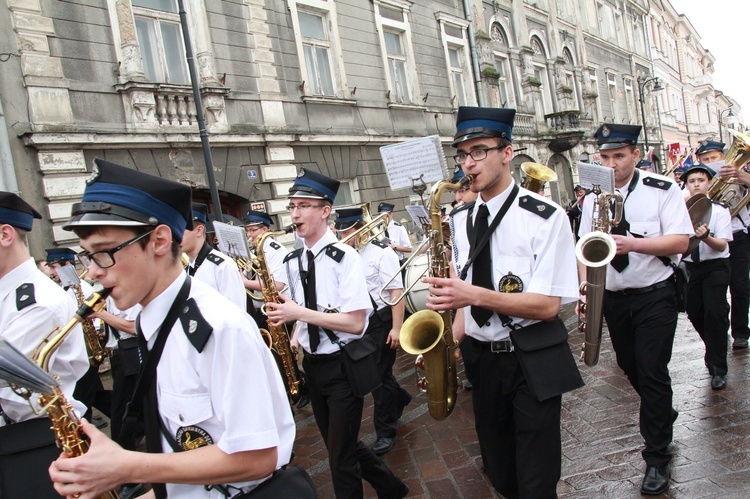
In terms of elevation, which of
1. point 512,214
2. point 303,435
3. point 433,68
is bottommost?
point 303,435

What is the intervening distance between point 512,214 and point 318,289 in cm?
153

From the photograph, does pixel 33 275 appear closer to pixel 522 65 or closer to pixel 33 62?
pixel 33 62

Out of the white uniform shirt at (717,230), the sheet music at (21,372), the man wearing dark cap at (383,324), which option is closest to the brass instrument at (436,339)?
the man wearing dark cap at (383,324)

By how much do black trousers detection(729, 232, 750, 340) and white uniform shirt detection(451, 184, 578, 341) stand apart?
4262 mm

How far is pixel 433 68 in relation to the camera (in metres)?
18.4

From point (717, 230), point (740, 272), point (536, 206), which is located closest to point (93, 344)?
point (536, 206)

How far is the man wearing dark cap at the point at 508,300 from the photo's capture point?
105 inches

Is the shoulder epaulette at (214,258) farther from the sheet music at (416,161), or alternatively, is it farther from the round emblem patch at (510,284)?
the round emblem patch at (510,284)

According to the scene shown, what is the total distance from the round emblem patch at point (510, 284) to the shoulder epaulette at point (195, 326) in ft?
5.45

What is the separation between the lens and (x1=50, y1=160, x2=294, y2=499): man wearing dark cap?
1.55 m

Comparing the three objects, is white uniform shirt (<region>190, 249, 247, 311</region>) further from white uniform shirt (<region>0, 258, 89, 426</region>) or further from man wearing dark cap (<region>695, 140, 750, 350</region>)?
man wearing dark cap (<region>695, 140, 750, 350</region>)

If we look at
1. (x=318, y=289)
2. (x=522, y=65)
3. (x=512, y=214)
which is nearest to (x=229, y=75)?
(x=318, y=289)

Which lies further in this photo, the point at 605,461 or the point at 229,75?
the point at 229,75

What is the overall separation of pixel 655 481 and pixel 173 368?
10.5 ft
